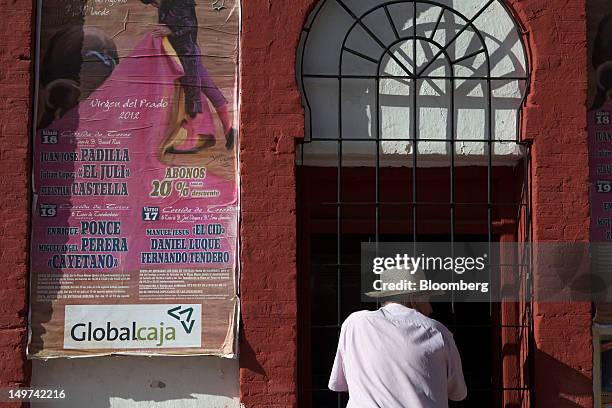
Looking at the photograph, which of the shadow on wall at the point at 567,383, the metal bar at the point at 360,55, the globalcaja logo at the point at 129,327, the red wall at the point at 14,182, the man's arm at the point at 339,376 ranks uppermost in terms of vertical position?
the metal bar at the point at 360,55

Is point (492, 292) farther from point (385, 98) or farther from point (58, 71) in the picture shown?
point (58, 71)

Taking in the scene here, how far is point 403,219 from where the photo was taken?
711 cm

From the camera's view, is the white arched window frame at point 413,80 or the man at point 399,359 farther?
the white arched window frame at point 413,80

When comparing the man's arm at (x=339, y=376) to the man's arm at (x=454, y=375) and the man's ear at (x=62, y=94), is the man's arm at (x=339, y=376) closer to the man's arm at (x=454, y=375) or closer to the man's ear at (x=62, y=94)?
the man's arm at (x=454, y=375)

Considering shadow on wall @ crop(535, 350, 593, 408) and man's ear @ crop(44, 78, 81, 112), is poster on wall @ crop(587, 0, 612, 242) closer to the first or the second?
shadow on wall @ crop(535, 350, 593, 408)

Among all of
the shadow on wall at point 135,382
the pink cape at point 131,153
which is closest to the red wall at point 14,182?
the pink cape at point 131,153

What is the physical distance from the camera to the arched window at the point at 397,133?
6770 millimetres

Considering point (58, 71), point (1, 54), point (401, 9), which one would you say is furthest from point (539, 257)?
point (1, 54)

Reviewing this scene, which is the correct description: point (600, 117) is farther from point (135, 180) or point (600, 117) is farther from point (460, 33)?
point (135, 180)

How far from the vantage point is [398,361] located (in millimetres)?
4754

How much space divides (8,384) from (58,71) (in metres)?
2.27

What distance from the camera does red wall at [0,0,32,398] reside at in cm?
628

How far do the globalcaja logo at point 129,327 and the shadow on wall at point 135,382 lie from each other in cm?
14


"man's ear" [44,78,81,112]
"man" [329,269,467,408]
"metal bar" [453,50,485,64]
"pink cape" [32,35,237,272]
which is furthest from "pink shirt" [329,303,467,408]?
"man's ear" [44,78,81,112]
